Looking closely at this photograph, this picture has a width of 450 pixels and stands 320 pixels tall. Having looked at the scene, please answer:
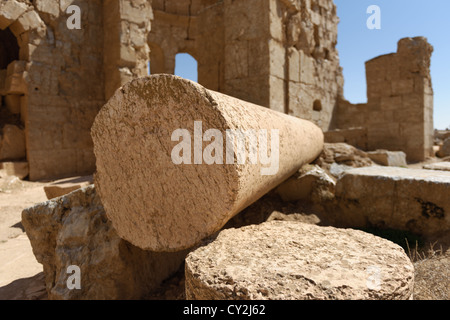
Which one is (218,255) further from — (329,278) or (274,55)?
(274,55)

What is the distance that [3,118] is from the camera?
6.45 meters

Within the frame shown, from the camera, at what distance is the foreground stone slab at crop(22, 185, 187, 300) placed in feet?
6.55

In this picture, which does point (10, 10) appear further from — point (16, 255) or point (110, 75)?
point (16, 255)

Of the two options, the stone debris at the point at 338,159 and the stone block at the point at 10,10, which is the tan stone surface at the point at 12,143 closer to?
the stone block at the point at 10,10

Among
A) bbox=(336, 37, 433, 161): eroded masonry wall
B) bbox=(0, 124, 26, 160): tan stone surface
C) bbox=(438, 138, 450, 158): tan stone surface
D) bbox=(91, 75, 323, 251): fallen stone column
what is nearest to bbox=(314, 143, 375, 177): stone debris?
bbox=(91, 75, 323, 251): fallen stone column

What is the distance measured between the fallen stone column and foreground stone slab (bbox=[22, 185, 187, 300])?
340 mm

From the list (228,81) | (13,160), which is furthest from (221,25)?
(13,160)

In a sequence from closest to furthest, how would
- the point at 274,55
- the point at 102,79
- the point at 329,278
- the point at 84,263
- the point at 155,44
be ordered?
the point at 329,278, the point at 84,263, the point at 274,55, the point at 102,79, the point at 155,44

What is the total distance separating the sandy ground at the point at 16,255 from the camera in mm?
2371

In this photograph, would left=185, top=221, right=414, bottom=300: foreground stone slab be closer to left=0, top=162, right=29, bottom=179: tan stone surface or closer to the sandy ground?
the sandy ground

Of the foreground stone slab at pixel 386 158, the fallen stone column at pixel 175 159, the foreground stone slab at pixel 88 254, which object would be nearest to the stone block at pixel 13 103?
the foreground stone slab at pixel 88 254

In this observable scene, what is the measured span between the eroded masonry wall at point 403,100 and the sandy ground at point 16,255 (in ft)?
22.2

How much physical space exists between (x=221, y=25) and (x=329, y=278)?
4.56 metres

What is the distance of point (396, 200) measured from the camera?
8.04ft
